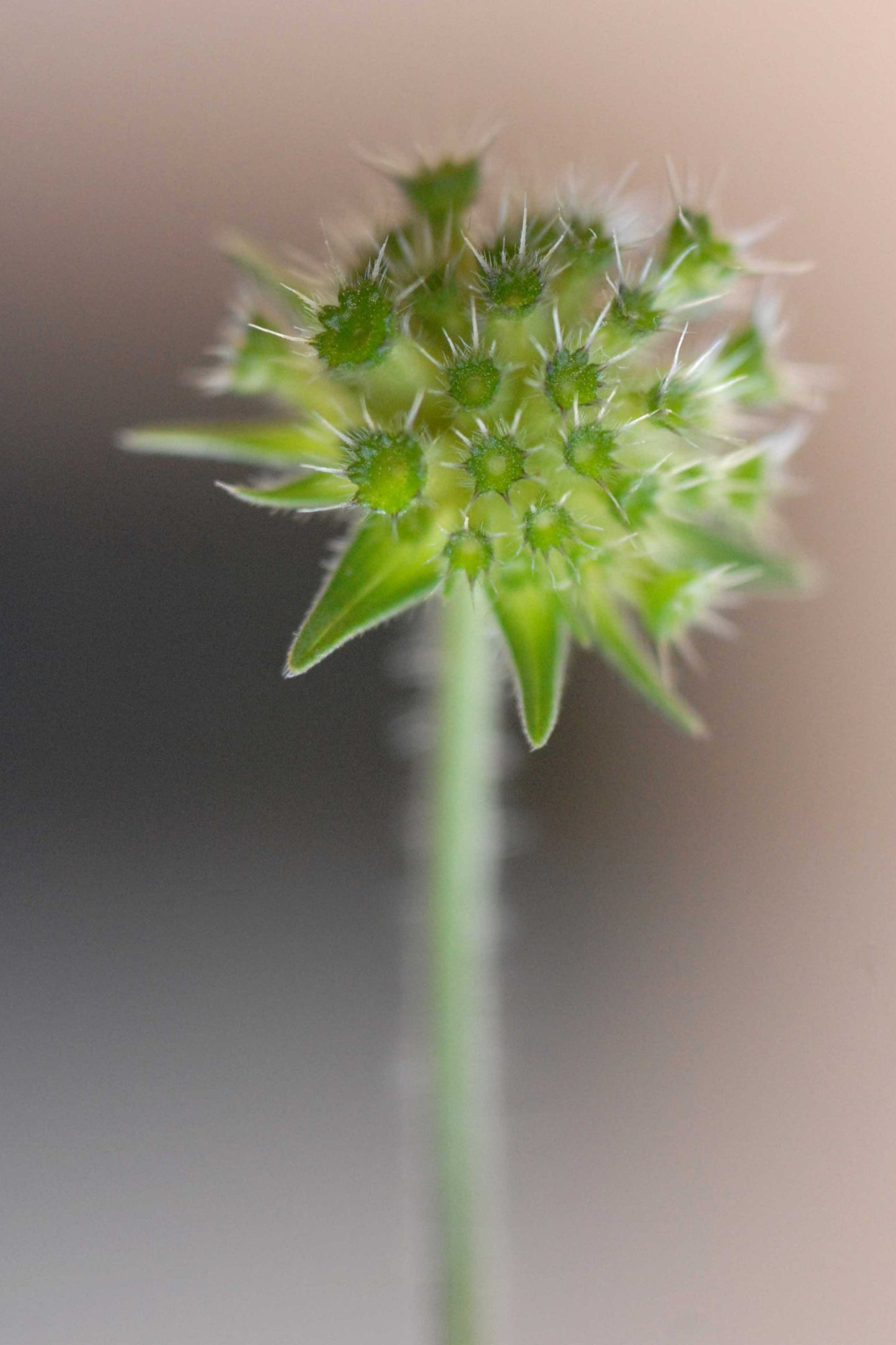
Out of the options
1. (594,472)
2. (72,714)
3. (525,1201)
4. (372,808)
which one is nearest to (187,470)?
(72,714)

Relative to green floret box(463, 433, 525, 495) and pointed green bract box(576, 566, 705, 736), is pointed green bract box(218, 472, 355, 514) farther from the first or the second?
pointed green bract box(576, 566, 705, 736)

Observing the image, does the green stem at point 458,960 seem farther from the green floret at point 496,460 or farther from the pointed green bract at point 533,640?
Result: the green floret at point 496,460

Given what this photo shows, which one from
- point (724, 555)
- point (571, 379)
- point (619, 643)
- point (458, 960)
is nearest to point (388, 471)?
point (571, 379)

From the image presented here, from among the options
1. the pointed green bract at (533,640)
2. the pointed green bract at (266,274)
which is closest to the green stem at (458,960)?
the pointed green bract at (533,640)

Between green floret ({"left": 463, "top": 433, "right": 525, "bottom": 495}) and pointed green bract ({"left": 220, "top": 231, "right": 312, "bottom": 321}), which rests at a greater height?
pointed green bract ({"left": 220, "top": 231, "right": 312, "bottom": 321})

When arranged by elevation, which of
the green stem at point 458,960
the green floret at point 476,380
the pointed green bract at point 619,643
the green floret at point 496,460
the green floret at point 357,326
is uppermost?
the green floret at point 357,326

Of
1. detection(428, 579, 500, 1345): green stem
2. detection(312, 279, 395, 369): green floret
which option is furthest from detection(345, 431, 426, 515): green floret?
detection(428, 579, 500, 1345): green stem

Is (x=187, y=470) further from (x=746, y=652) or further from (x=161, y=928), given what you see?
(x=746, y=652)

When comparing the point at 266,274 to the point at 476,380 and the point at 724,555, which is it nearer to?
the point at 476,380
